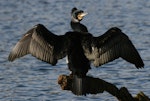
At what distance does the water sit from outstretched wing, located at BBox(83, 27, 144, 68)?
403 centimetres

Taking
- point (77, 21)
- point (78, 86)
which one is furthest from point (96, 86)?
point (77, 21)

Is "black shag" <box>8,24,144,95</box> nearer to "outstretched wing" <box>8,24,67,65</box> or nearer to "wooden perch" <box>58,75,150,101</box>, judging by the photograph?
"outstretched wing" <box>8,24,67,65</box>

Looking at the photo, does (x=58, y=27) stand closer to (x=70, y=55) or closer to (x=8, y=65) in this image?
(x=8, y=65)

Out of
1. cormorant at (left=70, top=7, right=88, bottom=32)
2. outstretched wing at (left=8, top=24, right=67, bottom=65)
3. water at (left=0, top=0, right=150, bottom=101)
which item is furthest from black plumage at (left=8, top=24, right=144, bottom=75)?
water at (left=0, top=0, right=150, bottom=101)

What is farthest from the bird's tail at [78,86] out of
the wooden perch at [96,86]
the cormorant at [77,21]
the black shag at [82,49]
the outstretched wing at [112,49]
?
the cormorant at [77,21]

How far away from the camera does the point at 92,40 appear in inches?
387

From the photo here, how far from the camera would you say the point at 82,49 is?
32.1ft

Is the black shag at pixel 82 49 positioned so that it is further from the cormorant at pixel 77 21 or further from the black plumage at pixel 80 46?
the cormorant at pixel 77 21

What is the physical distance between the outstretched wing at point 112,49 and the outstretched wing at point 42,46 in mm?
445

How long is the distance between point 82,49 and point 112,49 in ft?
1.58

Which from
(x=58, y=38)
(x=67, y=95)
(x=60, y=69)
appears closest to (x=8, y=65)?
(x=60, y=69)

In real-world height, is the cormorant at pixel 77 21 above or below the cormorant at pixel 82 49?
above

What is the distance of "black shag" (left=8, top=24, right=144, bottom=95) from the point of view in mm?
9742

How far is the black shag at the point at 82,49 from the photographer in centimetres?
974
